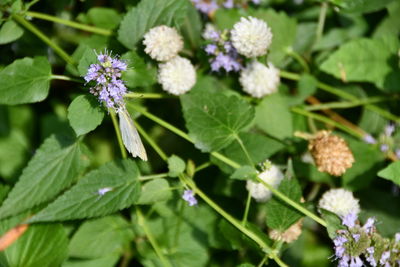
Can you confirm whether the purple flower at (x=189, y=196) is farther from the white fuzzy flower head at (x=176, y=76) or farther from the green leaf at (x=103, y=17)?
the green leaf at (x=103, y=17)

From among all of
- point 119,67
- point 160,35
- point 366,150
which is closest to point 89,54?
point 119,67

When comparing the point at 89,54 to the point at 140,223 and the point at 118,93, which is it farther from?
the point at 140,223

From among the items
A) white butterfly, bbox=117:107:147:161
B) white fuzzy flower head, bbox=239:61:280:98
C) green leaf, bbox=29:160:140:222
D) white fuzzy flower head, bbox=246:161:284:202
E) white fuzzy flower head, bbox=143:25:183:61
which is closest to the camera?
white butterfly, bbox=117:107:147:161

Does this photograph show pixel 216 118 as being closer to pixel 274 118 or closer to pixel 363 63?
pixel 274 118

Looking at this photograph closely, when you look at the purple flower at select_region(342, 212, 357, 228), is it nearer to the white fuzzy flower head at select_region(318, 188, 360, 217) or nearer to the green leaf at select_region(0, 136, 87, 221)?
the white fuzzy flower head at select_region(318, 188, 360, 217)

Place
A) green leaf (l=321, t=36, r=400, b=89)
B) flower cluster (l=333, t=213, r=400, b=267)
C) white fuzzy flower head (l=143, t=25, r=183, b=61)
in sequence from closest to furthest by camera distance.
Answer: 1. flower cluster (l=333, t=213, r=400, b=267)
2. white fuzzy flower head (l=143, t=25, r=183, b=61)
3. green leaf (l=321, t=36, r=400, b=89)

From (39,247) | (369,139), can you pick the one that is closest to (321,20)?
(369,139)

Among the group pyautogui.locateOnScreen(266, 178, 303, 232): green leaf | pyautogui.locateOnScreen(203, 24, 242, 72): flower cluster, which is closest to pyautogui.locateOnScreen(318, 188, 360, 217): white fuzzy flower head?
pyautogui.locateOnScreen(266, 178, 303, 232): green leaf
